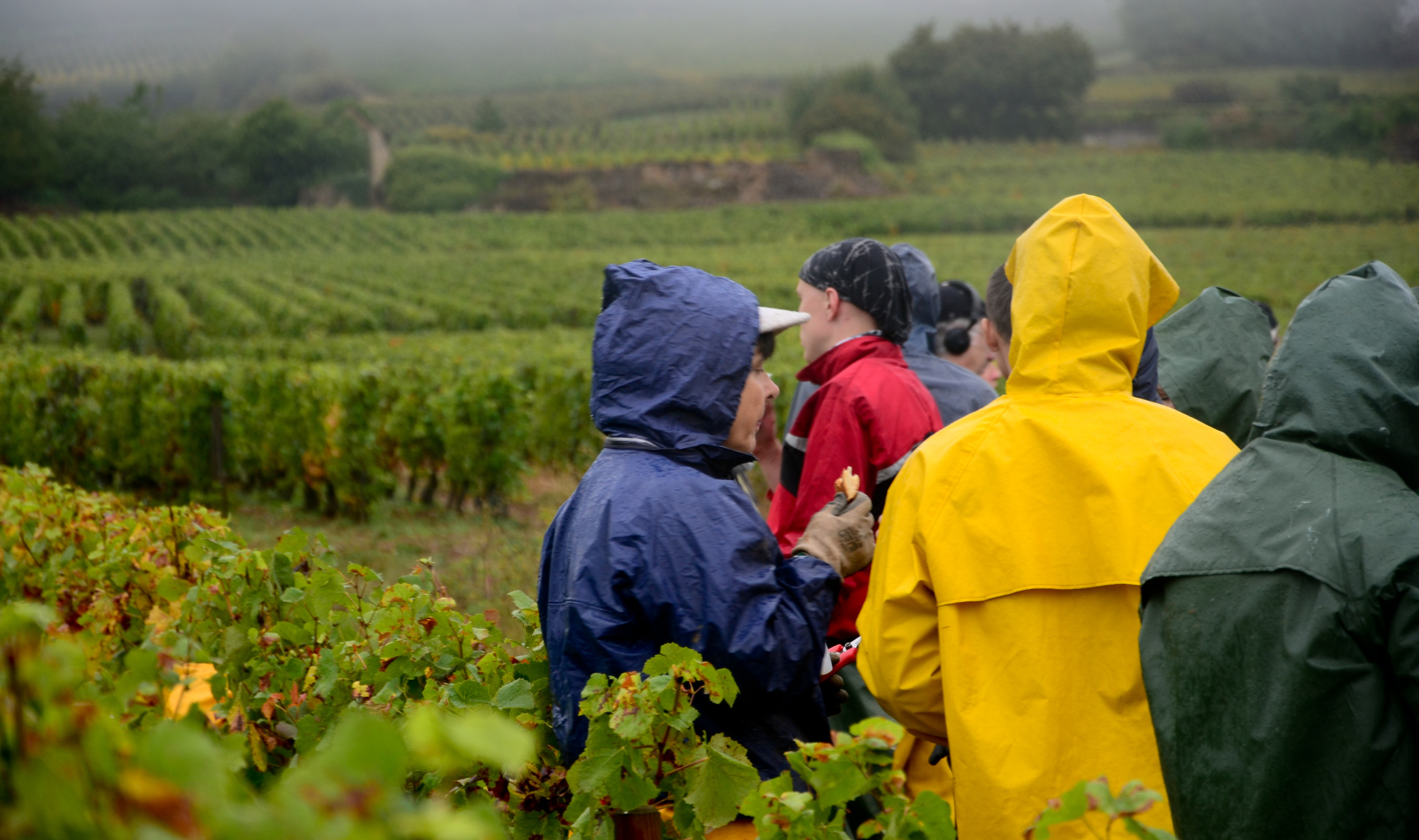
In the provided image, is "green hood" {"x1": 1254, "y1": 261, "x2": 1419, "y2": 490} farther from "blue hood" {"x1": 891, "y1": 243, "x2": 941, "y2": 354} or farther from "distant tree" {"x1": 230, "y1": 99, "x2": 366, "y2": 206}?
"distant tree" {"x1": 230, "y1": 99, "x2": 366, "y2": 206}

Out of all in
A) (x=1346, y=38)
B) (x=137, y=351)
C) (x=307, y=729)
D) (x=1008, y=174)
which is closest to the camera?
(x=307, y=729)

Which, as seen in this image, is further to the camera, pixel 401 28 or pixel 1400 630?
pixel 401 28

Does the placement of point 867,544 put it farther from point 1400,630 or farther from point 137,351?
point 137,351

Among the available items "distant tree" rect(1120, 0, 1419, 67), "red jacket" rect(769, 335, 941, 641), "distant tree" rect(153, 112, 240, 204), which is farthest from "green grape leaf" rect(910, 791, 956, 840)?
"distant tree" rect(153, 112, 240, 204)

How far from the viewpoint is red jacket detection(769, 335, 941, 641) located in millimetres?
2523

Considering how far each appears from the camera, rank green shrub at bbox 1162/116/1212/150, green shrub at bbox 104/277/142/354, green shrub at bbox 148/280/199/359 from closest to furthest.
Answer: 1. green shrub at bbox 104/277/142/354
2. green shrub at bbox 148/280/199/359
3. green shrub at bbox 1162/116/1212/150

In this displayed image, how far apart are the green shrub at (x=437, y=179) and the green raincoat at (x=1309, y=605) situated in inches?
1826

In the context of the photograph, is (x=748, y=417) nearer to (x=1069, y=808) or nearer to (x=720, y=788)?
(x=720, y=788)

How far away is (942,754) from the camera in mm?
2070

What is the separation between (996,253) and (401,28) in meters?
46.2

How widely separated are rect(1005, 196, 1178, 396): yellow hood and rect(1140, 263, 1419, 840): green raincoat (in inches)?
12.8

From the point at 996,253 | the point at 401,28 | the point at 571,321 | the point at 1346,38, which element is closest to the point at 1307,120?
the point at 1346,38

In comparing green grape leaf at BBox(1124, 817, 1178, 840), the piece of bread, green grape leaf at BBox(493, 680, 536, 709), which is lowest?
green grape leaf at BBox(493, 680, 536, 709)

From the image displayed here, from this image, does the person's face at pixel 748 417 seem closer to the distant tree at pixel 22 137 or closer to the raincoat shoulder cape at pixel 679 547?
the raincoat shoulder cape at pixel 679 547
